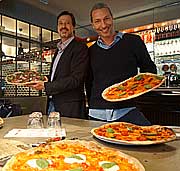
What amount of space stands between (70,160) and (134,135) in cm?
46

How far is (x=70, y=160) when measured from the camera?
881 mm

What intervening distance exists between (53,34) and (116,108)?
5.53 metres

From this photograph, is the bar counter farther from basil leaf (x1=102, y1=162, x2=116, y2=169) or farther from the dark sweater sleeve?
the dark sweater sleeve

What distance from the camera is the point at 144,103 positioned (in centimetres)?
414

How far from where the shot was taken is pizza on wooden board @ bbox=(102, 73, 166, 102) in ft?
5.86

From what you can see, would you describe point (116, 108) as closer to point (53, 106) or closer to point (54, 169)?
point (53, 106)

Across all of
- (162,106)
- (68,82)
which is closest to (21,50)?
(162,106)

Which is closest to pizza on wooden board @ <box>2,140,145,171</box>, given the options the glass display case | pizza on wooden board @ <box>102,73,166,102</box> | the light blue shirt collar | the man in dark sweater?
pizza on wooden board @ <box>102,73,166,102</box>

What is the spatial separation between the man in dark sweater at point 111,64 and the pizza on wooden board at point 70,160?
35.8 inches

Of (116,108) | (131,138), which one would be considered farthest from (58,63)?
(131,138)

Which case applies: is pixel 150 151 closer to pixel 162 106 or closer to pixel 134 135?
pixel 134 135

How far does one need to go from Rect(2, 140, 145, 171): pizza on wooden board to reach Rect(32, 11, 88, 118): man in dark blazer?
106cm

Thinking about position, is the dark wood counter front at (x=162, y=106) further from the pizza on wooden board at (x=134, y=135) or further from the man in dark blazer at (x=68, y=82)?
the pizza on wooden board at (x=134, y=135)

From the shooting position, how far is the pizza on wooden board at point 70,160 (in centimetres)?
81
